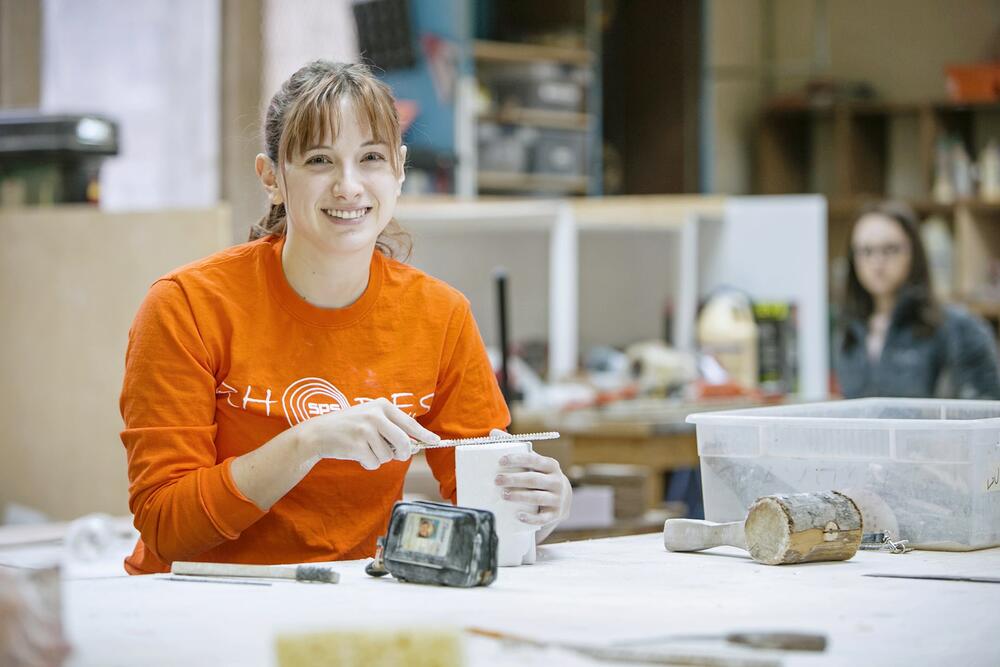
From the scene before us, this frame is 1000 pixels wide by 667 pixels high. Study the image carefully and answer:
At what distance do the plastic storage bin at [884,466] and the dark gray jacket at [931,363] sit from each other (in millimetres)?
2035

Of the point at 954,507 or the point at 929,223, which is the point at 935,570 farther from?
the point at 929,223

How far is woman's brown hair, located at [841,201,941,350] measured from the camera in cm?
367

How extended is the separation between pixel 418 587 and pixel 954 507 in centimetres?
71

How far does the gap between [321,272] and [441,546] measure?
52 cm

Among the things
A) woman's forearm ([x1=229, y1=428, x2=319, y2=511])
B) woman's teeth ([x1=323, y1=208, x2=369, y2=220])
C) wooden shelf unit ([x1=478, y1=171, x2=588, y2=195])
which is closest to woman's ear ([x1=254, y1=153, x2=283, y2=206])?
woman's teeth ([x1=323, y1=208, x2=369, y2=220])

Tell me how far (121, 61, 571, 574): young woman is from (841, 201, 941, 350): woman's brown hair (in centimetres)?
223

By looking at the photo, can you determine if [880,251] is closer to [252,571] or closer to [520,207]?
[520,207]

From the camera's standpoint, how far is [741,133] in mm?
7484

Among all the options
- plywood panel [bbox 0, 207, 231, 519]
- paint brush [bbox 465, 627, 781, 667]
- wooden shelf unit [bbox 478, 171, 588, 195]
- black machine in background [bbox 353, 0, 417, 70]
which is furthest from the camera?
wooden shelf unit [bbox 478, 171, 588, 195]

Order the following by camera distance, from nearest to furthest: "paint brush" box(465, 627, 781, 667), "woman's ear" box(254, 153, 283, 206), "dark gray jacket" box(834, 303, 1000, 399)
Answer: "paint brush" box(465, 627, 781, 667) < "woman's ear" box(254, 153, 283, 206) < "dark gray jacket" box(834, 303, 1000, 399)

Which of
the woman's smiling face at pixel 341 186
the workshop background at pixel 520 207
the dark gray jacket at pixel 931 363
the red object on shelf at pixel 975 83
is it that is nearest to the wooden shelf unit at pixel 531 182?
the workshop background at pixel 520 207

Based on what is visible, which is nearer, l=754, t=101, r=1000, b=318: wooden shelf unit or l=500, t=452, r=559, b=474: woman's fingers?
l=500, t=452, r=559, b=474: woman's fingers

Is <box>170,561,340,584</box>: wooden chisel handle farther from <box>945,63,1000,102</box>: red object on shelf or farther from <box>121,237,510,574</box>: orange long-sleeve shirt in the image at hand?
<box>945,63,1000,102</box>: red object on shelf

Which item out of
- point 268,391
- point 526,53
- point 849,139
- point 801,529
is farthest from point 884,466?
point 849,139
